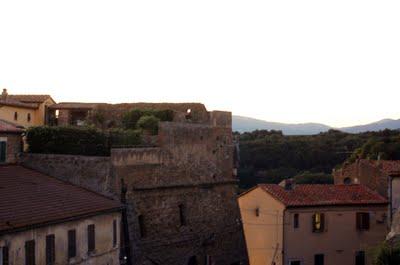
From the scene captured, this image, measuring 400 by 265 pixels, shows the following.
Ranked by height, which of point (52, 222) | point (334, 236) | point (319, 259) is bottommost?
point (319, 259)

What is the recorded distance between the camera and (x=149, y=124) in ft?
126

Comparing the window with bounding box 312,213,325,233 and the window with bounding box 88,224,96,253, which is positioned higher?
the window with bounding box 88,224,96,253

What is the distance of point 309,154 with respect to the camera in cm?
8338

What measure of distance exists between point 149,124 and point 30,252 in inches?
563

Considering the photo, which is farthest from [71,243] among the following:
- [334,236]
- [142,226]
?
[334,236]

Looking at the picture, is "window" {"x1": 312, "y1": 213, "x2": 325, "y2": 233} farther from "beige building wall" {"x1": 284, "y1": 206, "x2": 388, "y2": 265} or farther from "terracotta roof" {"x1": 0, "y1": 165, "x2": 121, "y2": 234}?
"terracotta roof" {"x1": 0, "y1": 165, "x2": 121, "y2": 234}

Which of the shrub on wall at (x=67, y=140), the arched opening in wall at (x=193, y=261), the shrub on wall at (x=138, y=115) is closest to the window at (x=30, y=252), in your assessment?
the shrub on wall at (x=67, y=140)

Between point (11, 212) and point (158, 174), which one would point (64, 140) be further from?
point (11, 212)

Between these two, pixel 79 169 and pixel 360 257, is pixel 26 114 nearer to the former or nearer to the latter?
pixel 79 169

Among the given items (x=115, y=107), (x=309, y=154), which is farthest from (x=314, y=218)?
(x=309, y=154)

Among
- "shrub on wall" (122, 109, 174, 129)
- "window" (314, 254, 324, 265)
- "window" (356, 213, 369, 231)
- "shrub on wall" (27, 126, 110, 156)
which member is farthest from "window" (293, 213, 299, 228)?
"shrub on wall" (27, 126, 110, 156)

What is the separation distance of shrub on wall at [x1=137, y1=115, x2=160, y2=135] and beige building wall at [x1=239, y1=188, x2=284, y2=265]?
877 cm

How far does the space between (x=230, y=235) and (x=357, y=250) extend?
7.89 meters

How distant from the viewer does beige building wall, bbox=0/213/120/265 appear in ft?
80.2
